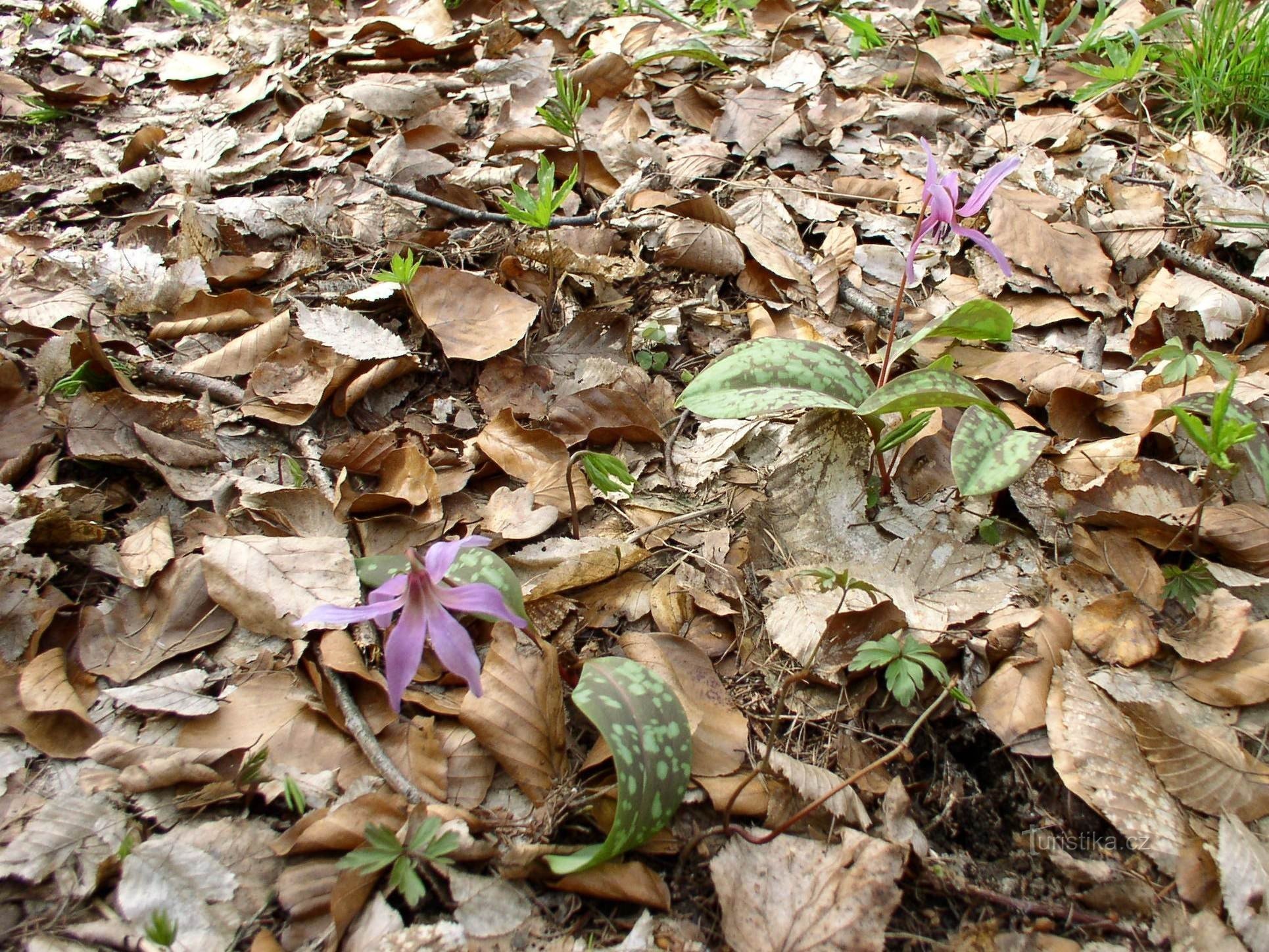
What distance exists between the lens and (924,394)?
57.9 inches

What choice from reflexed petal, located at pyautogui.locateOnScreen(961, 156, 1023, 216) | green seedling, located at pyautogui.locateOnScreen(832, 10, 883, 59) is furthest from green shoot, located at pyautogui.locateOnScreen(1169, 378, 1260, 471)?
green seedling, located at pyautogui.locateOnScreen(832, 10, 883, 59)

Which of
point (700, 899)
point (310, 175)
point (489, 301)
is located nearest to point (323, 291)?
point (489, 301)

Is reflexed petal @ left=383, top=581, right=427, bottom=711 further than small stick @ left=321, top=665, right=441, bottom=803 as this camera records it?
No

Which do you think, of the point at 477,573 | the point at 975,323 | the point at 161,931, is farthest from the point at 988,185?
the point at 161,931

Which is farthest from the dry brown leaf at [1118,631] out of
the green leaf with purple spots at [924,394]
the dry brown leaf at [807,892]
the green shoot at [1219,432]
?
the dry brown leaf at [807,892]

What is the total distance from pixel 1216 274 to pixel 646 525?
1.69 metres

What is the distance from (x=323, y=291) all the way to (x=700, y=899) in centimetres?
176

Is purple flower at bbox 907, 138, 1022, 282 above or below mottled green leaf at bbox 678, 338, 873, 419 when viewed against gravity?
above

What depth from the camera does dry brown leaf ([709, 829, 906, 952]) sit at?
1109mm

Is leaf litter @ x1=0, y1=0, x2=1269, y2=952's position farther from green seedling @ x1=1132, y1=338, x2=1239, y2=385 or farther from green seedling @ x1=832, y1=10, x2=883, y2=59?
green seedling @ x1=832, y1=10, x2=883, y2=59

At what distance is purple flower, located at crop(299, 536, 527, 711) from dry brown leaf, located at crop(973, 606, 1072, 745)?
0.83 m

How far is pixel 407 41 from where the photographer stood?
122 inches

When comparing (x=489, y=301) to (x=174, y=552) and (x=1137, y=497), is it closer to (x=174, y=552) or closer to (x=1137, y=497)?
(x=174, y=552)

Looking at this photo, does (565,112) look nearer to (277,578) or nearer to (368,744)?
(277,578)
